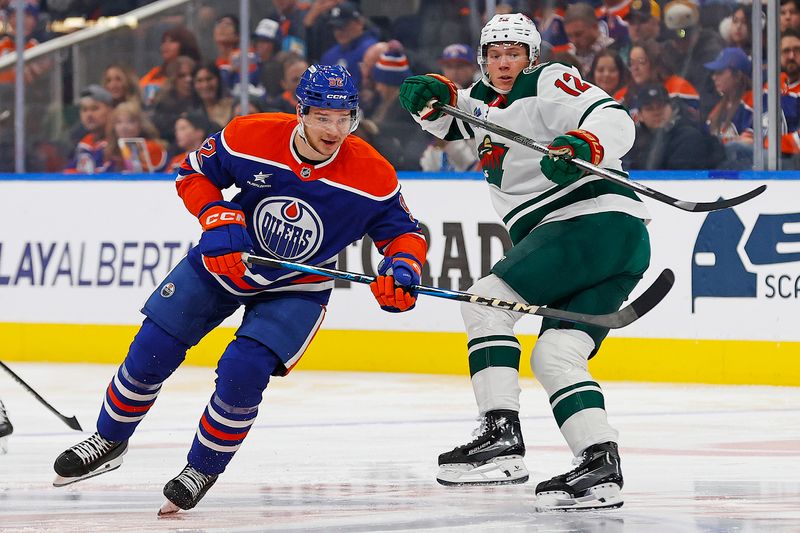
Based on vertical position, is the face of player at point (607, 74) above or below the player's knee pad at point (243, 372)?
above

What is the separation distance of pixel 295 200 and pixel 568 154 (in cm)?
65

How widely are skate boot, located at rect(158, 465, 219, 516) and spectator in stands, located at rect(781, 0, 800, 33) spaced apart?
12.4ft

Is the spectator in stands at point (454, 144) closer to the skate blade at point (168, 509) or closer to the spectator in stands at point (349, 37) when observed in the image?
the spectator in stands at point (349, 37)

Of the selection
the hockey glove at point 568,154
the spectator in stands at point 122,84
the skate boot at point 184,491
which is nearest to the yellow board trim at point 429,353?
the spectator in stands at point 122,84

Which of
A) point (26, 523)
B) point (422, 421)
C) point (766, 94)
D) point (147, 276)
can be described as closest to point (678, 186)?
point (766, 94)

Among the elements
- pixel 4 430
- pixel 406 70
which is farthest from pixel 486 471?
pixel 406 70

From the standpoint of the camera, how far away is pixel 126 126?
766 cm

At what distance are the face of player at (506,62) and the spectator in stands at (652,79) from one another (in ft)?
8.76

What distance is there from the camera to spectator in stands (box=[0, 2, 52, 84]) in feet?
25.4

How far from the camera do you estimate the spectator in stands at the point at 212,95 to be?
744 cm

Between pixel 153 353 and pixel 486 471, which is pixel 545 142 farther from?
pixel 153 353

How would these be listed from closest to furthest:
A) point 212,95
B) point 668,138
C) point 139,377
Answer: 1. point 139,377
2. point 668,138
3. point 212,95

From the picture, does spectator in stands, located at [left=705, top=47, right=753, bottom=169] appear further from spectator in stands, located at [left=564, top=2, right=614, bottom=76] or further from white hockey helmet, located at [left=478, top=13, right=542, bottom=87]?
white hockey helmet, located at [left=478, top=13, right=542, bottom=87]

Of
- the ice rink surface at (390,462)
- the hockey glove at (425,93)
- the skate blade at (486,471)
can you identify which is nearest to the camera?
the ice rink surface at (390,462)
